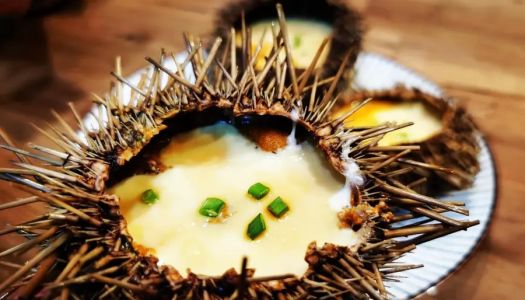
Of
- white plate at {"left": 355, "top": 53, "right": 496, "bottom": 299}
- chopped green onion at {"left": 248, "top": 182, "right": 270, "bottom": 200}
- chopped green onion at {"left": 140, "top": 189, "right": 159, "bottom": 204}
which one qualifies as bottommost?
white plate at {"left": 355, "top": 53, "right": 496, "bottom": 299}

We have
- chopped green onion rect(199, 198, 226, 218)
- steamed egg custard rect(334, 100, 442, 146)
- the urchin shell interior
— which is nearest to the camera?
the urchin shell interior

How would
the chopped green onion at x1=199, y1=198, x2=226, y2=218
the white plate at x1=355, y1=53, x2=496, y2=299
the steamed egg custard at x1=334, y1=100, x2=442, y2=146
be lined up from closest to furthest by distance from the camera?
the chopped green onion at x1=199, y1=198, x2=226, y2=218 < the white plate at x1=355, y1=53, x2=496, y2=299 < the steamed egg custard at x1=334, y1=100, x2=442, y2=146

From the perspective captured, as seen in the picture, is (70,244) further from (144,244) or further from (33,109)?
(33,109)

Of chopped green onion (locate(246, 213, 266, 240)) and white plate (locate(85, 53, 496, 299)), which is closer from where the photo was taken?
chopped green onion (locate(246, 213, 266, 240))

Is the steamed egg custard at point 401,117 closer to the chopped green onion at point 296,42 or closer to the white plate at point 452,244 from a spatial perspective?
the white plate at point 452,244

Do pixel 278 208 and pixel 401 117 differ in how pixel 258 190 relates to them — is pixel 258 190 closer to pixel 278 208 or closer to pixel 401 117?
pixel 278 208

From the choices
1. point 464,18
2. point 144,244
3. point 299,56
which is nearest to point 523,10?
point 464,18

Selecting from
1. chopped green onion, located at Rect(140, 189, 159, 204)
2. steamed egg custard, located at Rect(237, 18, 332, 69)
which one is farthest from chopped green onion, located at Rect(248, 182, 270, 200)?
steamed egg custard, located at Rect(237, 18, 332, 69)

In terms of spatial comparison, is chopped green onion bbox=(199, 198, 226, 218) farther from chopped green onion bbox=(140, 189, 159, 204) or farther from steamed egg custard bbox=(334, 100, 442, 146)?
steamed egg custard bbox=(334, 100, 442, 146)
